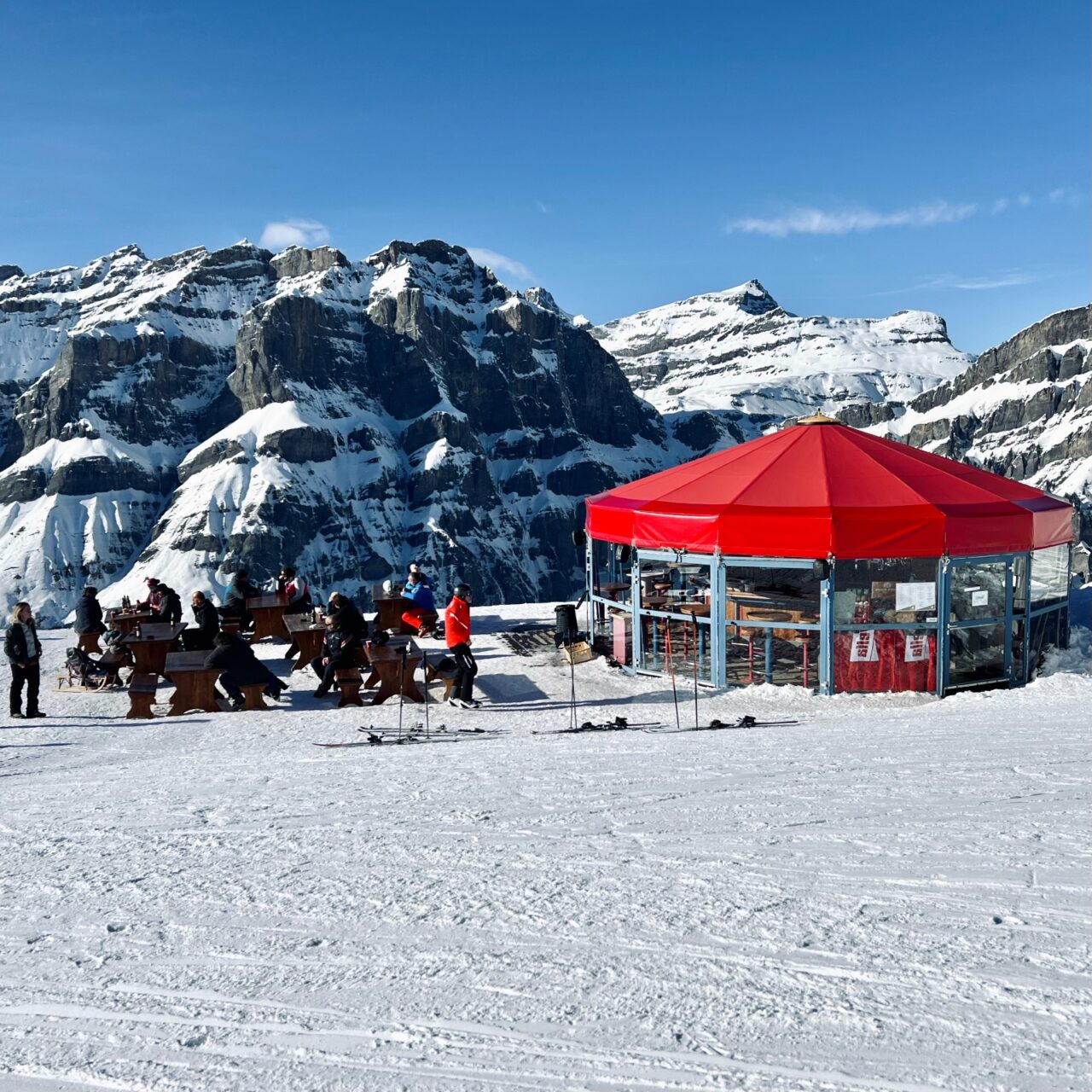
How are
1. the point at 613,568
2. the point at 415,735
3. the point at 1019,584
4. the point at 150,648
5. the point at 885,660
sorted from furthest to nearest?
the point at 613,568 → the point at 1019,584 → the point at 150,648 → the point at 885,660 → the point at 415,735

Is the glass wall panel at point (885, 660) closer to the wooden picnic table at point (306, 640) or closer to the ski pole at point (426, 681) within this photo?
the ski pole at point (426, 681)

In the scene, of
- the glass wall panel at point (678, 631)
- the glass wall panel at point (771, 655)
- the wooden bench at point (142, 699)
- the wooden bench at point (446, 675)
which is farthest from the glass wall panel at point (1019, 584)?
the wooden bench at point (142, 699)

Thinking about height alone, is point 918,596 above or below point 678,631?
above

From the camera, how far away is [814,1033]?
13.0ft

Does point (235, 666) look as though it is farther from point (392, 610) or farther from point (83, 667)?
point (392, 610)

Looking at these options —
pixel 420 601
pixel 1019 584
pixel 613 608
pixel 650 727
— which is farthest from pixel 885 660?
pixel 420 601

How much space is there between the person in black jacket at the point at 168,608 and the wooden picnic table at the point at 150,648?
77.3 inches

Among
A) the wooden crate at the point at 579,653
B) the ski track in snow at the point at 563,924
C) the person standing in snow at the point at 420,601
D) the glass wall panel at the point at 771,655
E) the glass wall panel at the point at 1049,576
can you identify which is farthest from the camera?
the person standing in snow at the point at 420,601

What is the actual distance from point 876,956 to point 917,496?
12.0 meters

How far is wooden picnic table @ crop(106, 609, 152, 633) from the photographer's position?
17984 millimetres

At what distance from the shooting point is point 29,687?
43.9ft

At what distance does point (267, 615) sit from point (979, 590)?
492 inches

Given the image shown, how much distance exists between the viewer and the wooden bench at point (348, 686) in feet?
45.8

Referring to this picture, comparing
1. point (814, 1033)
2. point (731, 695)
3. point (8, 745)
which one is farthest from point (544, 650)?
point (814, 1033)
